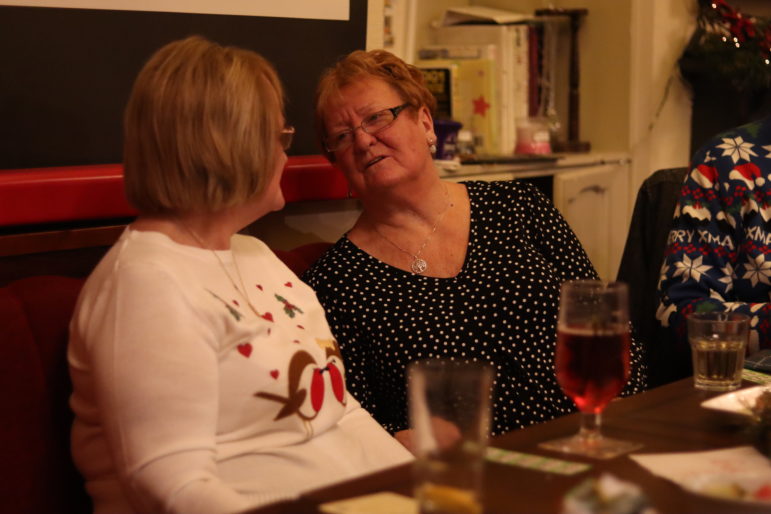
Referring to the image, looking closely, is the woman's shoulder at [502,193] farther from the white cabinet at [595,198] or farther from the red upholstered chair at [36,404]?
the red upholstered chair at [36,404]

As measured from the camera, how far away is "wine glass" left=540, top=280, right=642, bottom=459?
1080 millimetres

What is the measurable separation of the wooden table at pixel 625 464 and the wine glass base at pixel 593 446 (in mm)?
13

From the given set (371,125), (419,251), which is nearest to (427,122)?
(371,125)

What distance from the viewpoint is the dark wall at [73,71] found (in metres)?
1.66

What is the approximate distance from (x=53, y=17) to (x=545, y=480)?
3.89 feet

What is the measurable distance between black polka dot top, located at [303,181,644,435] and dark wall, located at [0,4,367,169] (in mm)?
475

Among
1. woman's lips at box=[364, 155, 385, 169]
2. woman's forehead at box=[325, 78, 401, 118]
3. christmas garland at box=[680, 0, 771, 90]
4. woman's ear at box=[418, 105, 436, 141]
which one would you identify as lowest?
woman's lips at box=[364, 155, 385, 169]

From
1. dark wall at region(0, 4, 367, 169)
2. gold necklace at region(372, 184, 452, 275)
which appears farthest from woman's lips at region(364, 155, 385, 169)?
dark wall at region(0, 4, 367, 169)

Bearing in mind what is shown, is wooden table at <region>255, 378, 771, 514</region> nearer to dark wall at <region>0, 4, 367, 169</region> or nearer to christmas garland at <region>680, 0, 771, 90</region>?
dark wall at <region>0, 4, 367, 169</region>

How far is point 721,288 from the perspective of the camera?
2020 millimetres

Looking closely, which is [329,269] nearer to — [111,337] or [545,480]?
[111,337]

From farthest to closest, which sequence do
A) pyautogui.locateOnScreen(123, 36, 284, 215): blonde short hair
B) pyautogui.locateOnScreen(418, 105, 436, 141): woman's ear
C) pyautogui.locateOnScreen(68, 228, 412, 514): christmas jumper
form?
pyautogui.locateOnScreen(418, 105, 436, 141): woman's ear → pyautogui.locateOnScreen(123, 36, 284, 215): blonde short hair → pyautogui.locateOnScreen(68, 228, 412, 514): christmas jumper

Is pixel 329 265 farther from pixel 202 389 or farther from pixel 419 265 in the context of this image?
pixel 202 389

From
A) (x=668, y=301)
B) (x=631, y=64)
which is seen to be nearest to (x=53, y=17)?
(x=668, y=301)
